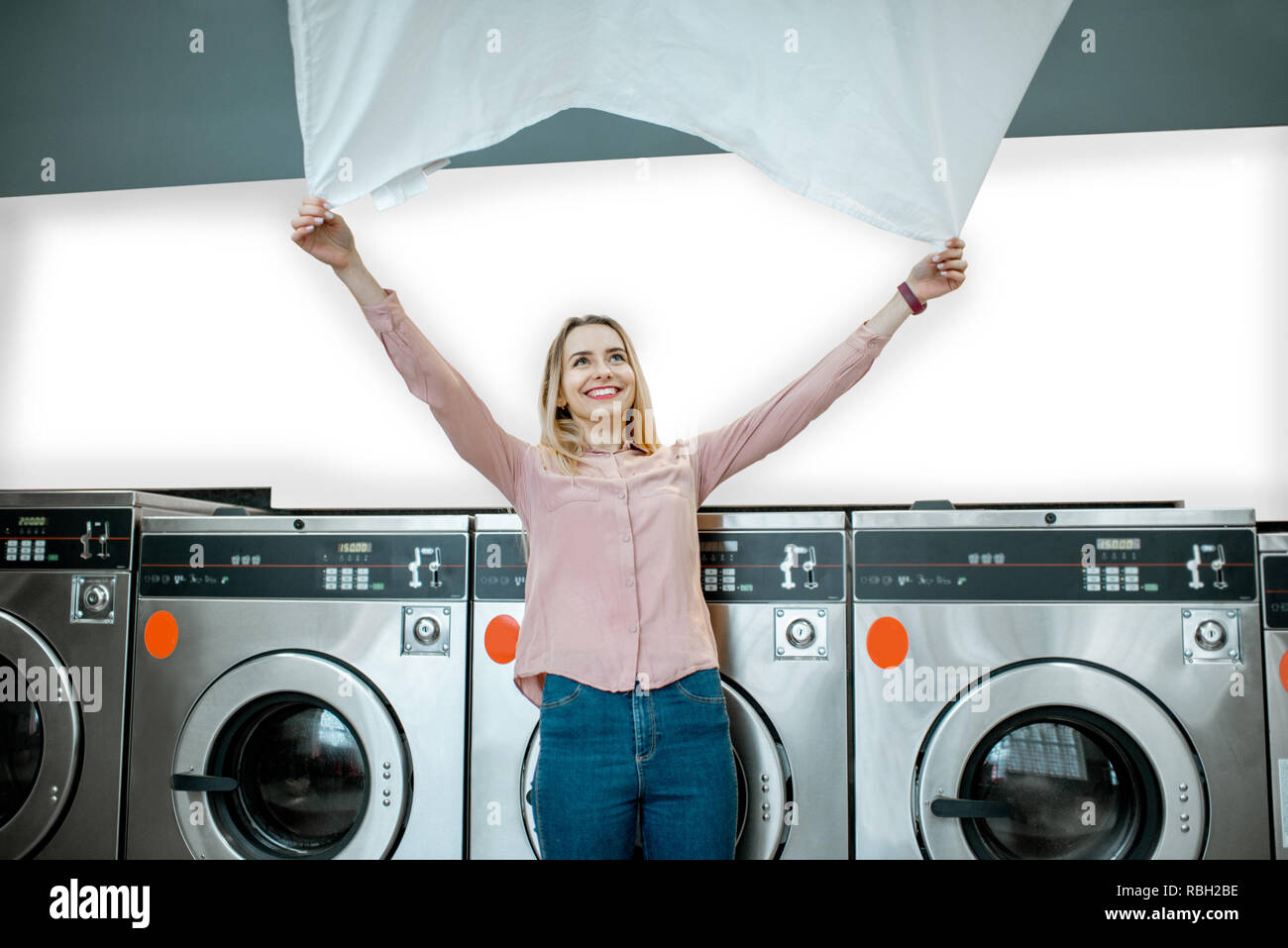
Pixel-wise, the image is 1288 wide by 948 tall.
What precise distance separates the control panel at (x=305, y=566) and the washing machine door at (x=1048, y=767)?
44.1 inches

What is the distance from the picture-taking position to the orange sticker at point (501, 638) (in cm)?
218

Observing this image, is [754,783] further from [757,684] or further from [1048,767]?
[1048,767]

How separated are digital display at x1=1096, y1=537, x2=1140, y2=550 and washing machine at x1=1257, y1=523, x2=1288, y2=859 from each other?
0.26m

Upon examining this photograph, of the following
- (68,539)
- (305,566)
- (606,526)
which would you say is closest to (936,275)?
(606,526)

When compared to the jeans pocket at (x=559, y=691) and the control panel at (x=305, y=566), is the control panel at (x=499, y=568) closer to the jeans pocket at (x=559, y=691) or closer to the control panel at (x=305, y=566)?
the control panel at (x=305, y=566)

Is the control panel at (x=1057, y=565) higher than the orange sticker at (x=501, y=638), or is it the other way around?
the control panel at (x=1057, y=565)

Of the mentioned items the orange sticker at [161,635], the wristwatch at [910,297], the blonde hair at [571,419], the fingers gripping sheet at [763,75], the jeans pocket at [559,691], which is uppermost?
the fingers gripping sheet at [763,75]

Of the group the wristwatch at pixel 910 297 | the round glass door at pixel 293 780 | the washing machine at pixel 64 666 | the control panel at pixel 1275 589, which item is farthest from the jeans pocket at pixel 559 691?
the control panel at pixel 1275 589

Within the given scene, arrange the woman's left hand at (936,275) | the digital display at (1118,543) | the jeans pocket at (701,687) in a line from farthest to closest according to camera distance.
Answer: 1. the digital display at (1118,543)
2. the woman's left hand at (936,275)
3. the jeans pocket at (701,687)

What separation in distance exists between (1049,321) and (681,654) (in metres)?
1.76

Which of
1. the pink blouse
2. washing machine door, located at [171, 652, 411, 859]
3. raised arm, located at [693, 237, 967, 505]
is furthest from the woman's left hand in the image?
washing machine door, located at [171, 652, 411, 859]

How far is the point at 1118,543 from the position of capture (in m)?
2.12

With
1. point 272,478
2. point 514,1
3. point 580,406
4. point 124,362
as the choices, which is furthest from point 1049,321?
point 124,362

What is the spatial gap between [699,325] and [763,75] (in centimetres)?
127
